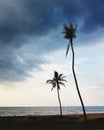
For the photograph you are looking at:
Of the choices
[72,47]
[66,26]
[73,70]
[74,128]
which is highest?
[66,26]

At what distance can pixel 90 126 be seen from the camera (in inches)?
1810

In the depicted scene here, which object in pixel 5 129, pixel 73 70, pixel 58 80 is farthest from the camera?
pixel 58 80

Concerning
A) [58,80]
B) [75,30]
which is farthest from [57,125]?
[58,80]

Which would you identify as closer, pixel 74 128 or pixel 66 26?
pixel 74 128

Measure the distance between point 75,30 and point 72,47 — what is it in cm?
288

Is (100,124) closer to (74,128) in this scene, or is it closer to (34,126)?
(74,128)

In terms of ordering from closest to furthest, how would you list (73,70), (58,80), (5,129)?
(5,129), (73,70), (58,80)

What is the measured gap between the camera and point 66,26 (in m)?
46.2

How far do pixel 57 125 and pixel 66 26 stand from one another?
654 inches

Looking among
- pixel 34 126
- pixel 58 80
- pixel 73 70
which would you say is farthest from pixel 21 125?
pixel 58 80

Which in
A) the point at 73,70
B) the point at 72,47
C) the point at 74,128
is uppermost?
the point at 72,47

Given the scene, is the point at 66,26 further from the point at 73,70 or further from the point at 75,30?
the point at 73,70

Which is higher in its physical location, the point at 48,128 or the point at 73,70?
the point at 73,70

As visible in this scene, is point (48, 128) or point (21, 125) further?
point (21, 125)
